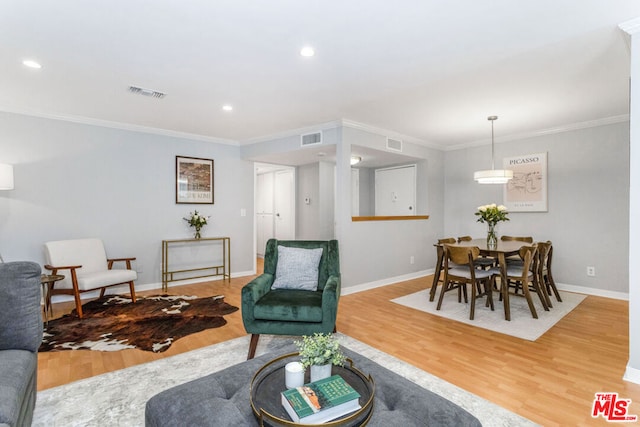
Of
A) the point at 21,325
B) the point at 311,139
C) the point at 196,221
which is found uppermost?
the point at 311,139

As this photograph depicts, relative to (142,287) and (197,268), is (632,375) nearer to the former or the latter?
(197,268)

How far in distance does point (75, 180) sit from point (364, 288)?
4.09 meters

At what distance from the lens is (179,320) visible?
337cm

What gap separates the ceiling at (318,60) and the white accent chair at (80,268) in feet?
5.32

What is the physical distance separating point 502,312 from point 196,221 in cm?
427

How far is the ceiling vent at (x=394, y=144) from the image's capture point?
196 inches

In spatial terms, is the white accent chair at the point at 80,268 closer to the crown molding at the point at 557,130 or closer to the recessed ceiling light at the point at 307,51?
the recessed ceiling light at the point at 307,51

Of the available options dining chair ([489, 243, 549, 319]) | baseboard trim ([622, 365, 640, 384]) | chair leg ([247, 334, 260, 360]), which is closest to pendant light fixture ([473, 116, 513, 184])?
dining chair ([489, 243, 549, 319])

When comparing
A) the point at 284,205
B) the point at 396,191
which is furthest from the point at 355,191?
the point at 284,205

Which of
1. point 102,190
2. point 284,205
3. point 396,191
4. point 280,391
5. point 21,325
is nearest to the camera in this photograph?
point 280,391

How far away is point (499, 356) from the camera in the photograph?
255cm

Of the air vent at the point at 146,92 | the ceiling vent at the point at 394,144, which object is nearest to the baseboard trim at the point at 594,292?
the ceiling vent at the point at 394,144

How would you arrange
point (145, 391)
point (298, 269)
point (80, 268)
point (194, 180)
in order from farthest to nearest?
point (194, 180) → point (80, 268) → point (298, 269) → point (145, 391)

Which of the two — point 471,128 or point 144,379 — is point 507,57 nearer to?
point 471,128
